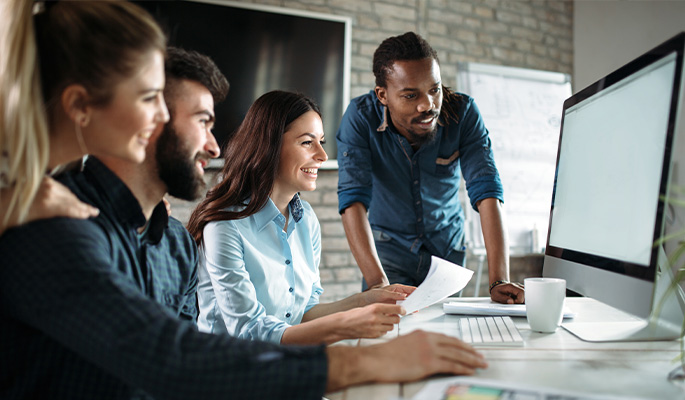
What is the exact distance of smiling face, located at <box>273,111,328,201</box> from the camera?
5.10ft

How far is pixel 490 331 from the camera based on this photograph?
105cm

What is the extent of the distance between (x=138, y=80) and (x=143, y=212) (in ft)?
0.86

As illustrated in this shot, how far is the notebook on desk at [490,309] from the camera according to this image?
48.3 inches

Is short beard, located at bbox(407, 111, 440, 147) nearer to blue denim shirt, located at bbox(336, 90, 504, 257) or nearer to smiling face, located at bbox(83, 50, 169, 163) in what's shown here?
blue denim shirt, located at bbox(336, 90, 504, 257)

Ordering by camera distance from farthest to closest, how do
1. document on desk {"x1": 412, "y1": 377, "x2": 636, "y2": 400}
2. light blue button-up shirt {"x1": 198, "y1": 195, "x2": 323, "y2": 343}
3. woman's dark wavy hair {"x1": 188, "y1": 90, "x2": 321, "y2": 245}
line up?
woman's dark wavy hair {"x1": 188, "y1": 90, "x2": 321, "y2": 245} → light blue button-up shirt {"x1": 198, "y1": 195, "x2": 323, "y2": 343} → document on desk {"x1": 412, "y1": 377, "x2": 636, "y2": 400}

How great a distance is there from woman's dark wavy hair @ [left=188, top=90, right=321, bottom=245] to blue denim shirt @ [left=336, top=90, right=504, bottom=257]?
43cm

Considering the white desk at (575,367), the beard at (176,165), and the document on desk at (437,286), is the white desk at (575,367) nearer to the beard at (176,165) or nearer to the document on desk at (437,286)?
the document on desk at (437,286)

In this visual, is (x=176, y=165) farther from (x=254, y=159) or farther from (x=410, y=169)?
(x=410, y=169)

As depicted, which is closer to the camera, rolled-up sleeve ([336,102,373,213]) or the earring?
the earring

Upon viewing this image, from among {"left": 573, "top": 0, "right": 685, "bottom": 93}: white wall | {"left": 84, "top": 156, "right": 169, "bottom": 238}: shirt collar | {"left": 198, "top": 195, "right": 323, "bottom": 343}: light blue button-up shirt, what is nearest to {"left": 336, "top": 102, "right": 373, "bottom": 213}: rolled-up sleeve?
{"left": 198, "top": 195, "right": 323, "bottom": 343}: light blue button-up shirt

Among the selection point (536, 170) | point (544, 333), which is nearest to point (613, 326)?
point (544, 333)

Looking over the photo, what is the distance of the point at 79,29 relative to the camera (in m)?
0.78

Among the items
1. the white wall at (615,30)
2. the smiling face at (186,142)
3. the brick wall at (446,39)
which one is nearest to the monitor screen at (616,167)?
the smiling face at (186,142)

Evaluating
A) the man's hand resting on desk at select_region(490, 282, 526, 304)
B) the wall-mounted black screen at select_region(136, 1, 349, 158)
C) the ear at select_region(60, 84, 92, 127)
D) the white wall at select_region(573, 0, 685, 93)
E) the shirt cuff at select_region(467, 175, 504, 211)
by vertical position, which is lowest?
the man's hand resting on desk at select_region(490, 282, 526, 304)
